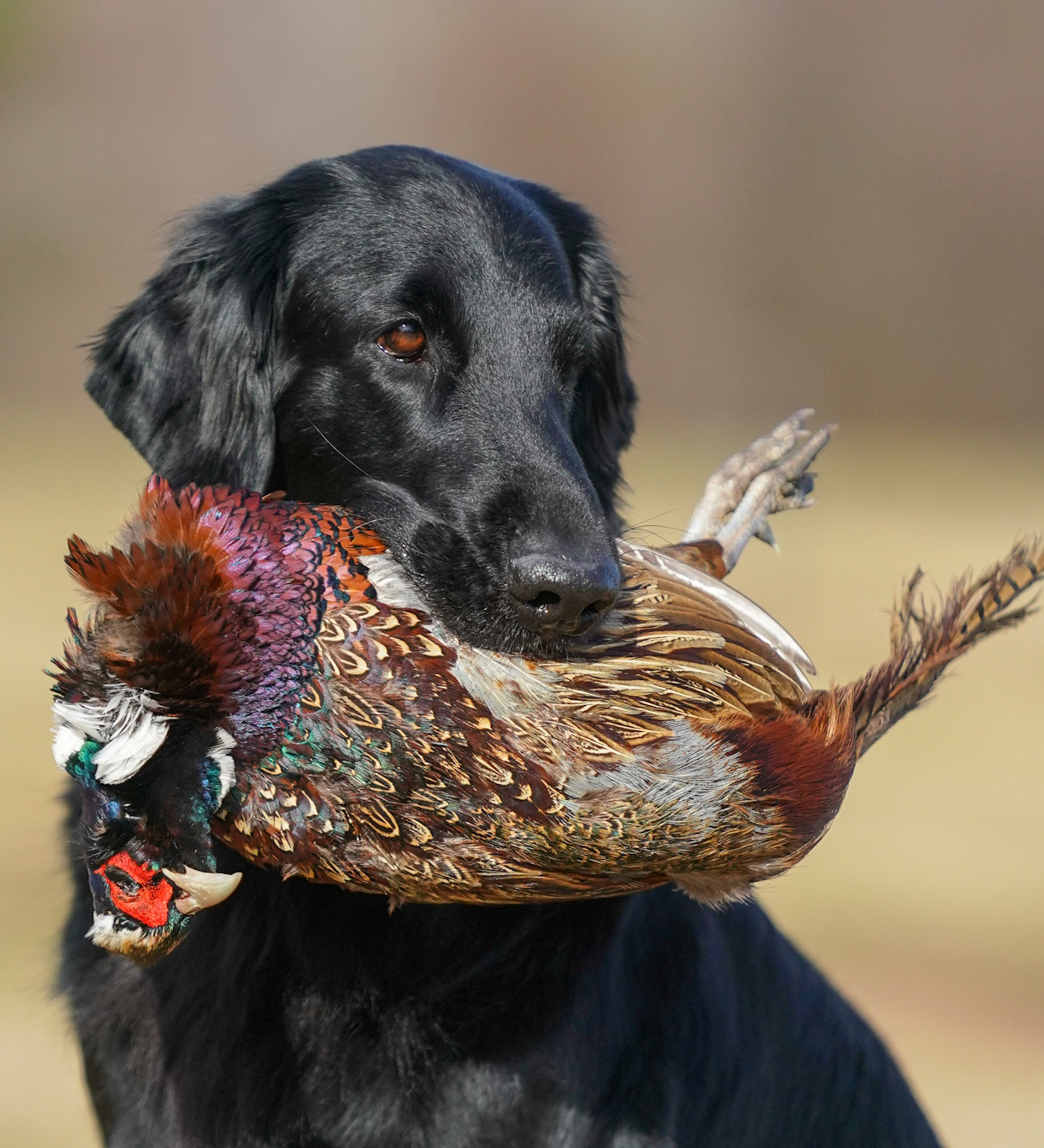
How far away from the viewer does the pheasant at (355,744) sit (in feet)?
6.14

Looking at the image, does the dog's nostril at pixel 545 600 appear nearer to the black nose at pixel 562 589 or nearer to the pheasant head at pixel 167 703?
the black nose at pixel 562 589

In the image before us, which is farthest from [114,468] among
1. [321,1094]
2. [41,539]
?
[321,1094]

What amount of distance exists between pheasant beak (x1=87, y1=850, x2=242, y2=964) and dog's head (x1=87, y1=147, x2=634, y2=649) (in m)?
0.77

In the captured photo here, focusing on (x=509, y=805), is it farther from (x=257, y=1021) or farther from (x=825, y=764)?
(x=257, y=1021)

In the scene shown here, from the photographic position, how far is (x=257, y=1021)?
8.62ft

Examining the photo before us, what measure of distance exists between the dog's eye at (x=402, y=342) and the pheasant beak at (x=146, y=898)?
4.01 ft

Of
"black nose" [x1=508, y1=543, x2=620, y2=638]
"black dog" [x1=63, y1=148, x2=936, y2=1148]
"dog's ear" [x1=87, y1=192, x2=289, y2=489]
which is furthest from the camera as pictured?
"dog's ear" [x1=87, y1=192, x2=289, y2=489]

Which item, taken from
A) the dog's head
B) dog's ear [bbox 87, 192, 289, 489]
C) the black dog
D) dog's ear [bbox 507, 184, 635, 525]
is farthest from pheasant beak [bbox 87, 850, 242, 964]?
dog's ear [bbox 507, 184, 635, 525]

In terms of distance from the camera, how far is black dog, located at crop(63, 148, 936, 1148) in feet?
8.41

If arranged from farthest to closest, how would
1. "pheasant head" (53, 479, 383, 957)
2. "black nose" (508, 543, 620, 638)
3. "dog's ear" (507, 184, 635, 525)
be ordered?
"dog's ear" (507, 184, 635, 525) → "black nose" (508, 543, 620, 638) → "pheasant head" (53, 479, 383, 957)

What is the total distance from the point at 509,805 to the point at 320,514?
537 mm

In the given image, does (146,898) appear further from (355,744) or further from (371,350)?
(371,350)

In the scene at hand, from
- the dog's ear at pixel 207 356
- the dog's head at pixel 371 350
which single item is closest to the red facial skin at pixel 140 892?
the dog's head at pixel 371 350

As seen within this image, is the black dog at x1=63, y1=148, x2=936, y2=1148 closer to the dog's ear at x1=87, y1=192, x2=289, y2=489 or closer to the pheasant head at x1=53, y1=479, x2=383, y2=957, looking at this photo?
the dog's ear at x1=87, y1=192, x2=289, y2=489
